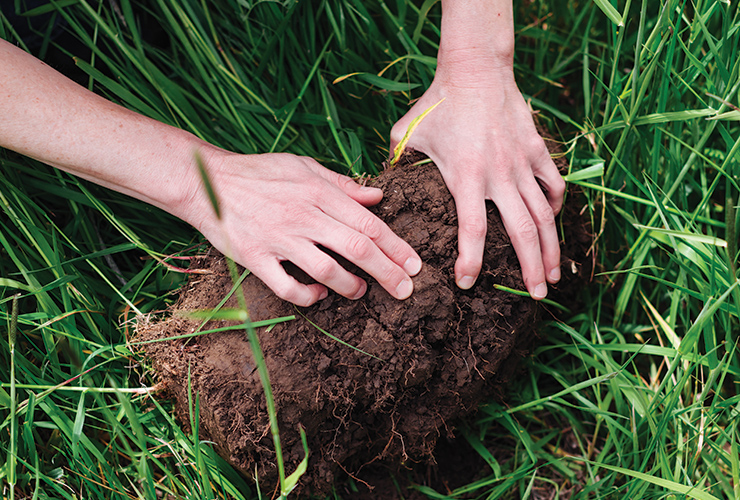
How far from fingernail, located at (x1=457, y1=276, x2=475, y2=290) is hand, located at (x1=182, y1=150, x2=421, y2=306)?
12 cm

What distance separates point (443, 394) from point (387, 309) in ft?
0.91

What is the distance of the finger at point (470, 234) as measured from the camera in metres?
1.17

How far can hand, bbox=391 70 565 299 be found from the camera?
3.90 feet

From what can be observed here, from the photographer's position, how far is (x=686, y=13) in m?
1.41

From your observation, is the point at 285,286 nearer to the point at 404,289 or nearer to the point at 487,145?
the point at 404,289

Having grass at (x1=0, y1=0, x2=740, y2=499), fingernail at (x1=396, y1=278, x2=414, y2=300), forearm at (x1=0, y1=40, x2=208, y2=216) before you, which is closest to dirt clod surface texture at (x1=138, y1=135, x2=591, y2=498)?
fingernail at (x1=396, y1=278, x2=414, y2=300)

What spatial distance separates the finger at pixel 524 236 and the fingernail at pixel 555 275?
56 mm

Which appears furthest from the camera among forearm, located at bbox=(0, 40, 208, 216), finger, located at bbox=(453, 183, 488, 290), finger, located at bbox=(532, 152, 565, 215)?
finger, located at bbox=(532, 152, 565, 215)

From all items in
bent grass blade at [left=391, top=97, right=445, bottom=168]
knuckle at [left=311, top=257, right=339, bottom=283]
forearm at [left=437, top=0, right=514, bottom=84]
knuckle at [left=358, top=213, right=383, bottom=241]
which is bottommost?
knuckle at [left=311, top=257, right=339, bottom=283]

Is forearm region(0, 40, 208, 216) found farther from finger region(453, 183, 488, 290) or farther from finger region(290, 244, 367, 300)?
finger region(453, 183, 488, 290)

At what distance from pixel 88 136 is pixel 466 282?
37.2 inches

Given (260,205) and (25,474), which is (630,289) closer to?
(260,205)

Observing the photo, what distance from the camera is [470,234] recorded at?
3.86ft

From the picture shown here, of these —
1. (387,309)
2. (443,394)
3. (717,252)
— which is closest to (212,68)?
(387,309)
